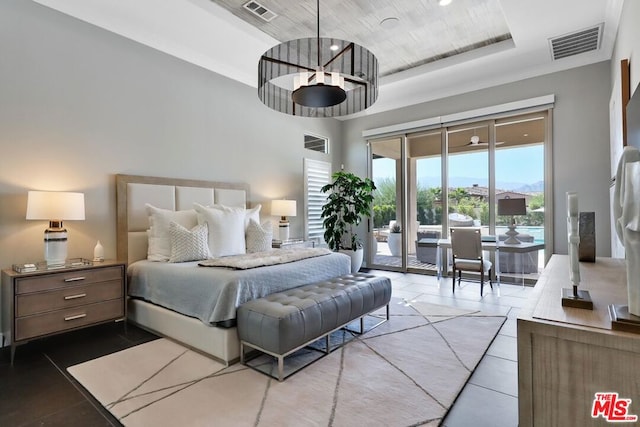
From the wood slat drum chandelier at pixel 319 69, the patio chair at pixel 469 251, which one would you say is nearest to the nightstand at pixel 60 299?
the wood slat drum chandelier at pixel 319 69

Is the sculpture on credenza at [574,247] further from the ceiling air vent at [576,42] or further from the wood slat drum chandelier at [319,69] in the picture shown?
the ceiling air vent at [576,42]

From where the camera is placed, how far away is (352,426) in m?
1.73

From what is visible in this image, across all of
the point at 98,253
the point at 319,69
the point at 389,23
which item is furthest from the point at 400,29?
the point at 98,253

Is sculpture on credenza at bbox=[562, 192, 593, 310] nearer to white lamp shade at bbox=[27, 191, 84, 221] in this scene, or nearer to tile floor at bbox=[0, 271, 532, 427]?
tile floor at bbox=[0, 271, 532, 427]

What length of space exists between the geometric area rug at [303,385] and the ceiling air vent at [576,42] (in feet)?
11.7

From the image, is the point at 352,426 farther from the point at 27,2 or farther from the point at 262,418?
the point at 27,2

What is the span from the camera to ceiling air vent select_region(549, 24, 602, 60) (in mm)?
3676

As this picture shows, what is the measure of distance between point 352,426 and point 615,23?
15.4ft

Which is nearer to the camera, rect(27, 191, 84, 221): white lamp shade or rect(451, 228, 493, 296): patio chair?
rect(27, 191, 84, 221): white lamp shade

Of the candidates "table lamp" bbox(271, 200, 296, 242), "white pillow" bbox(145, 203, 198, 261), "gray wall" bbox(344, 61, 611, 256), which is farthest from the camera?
"table lamp" bbox(271, 200, 296, 242)

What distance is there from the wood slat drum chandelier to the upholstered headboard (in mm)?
1725

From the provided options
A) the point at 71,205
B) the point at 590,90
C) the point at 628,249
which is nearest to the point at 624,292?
the point at 628,249

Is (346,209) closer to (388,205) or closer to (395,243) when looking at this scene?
(388,205)

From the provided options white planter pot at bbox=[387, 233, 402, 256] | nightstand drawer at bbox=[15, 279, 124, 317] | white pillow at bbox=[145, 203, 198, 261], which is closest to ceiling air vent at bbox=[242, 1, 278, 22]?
white pillow at bbox=[145, 203, 198, 261]
